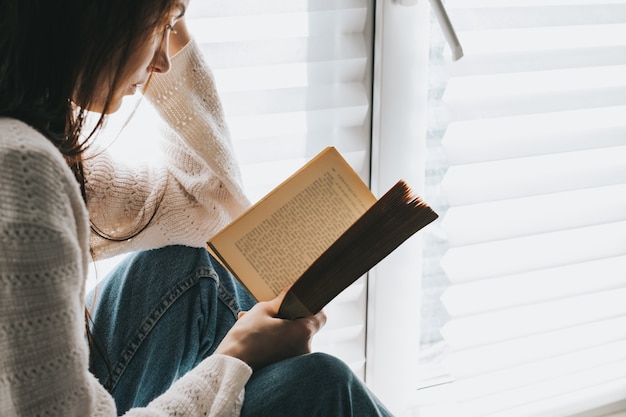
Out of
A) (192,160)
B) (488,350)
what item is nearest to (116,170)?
(192,160)

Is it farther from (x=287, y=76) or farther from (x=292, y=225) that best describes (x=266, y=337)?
(x=287, y=76)

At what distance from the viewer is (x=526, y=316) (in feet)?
5.08

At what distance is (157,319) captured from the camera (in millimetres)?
996

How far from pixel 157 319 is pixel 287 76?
1.45ft

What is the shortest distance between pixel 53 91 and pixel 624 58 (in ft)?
3.50

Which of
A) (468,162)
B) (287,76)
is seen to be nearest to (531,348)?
(468,162)

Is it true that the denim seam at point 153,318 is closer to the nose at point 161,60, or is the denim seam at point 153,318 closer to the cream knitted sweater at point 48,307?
the cream knitted sweater at point 48,307

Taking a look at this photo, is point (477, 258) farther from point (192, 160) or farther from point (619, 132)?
point (192, 160)

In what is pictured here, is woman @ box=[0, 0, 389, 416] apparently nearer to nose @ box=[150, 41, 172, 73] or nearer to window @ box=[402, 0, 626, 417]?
nose @ box=[150, 41, 172, 73]

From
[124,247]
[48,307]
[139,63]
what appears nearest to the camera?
[48,307]

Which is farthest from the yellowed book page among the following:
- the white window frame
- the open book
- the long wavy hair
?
the white window frame

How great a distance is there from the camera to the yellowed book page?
3.10ft

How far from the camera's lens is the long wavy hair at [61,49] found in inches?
28.8

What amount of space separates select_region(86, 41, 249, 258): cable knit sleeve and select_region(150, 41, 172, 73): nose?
0.13 m
